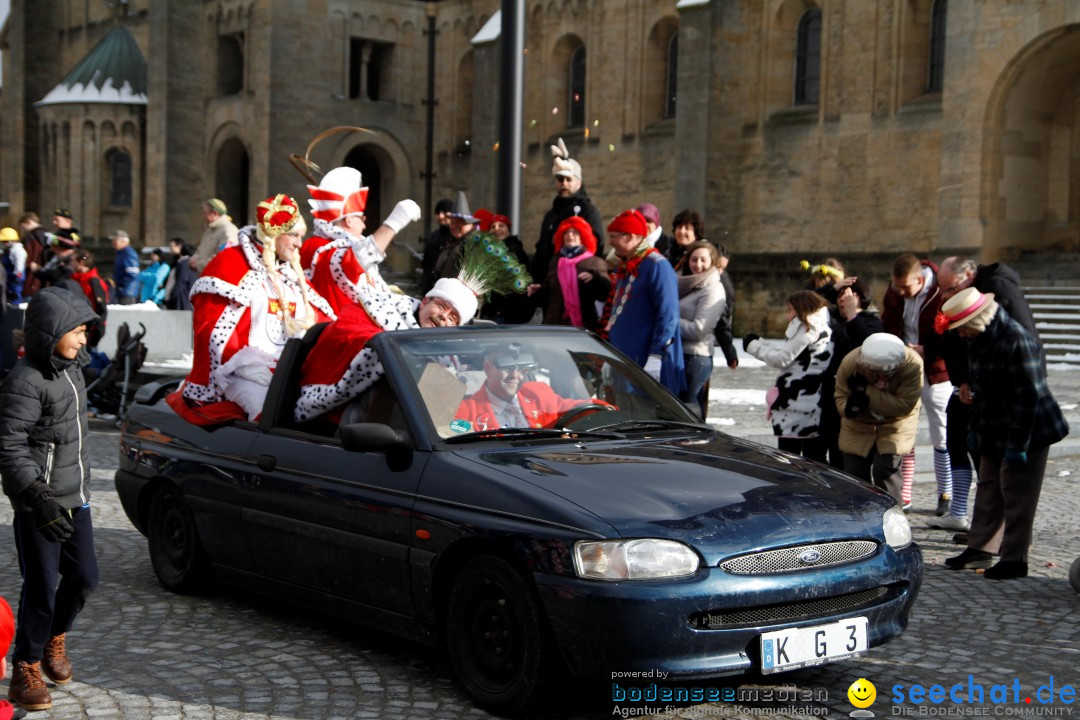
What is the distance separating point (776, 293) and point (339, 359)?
21146mm

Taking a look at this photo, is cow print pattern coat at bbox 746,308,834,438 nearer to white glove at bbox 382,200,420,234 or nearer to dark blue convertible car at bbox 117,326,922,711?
white glove at bbox 382,200,420,234

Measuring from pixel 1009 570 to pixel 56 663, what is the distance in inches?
196

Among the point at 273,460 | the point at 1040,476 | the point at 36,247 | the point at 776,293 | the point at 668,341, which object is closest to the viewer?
the point at 273,460

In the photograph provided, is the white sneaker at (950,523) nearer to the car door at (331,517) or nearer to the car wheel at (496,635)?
the car door at (331,517)

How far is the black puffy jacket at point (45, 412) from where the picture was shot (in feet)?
16.9

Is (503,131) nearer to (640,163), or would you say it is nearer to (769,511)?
(769,511)

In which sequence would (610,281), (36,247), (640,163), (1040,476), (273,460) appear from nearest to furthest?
(273,460) < (1040,476) < (610,281) < (36,247) < (640,163)

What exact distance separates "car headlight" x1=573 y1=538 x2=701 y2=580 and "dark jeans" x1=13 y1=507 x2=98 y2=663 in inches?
79.8

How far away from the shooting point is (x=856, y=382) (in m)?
8.52

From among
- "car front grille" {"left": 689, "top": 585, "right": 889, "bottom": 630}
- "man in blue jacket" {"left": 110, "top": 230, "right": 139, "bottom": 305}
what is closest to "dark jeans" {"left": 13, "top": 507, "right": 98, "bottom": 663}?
"car front grille" {"left": 689, "top": 585, "right": 889, "bottom": 630}

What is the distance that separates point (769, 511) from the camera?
5059 millimetres

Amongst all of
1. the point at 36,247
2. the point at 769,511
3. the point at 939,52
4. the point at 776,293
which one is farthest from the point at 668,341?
the point at 939,52

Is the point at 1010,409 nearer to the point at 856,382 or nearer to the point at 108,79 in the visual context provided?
the point at 856,382

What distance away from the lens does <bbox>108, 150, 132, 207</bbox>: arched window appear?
48000 mm
